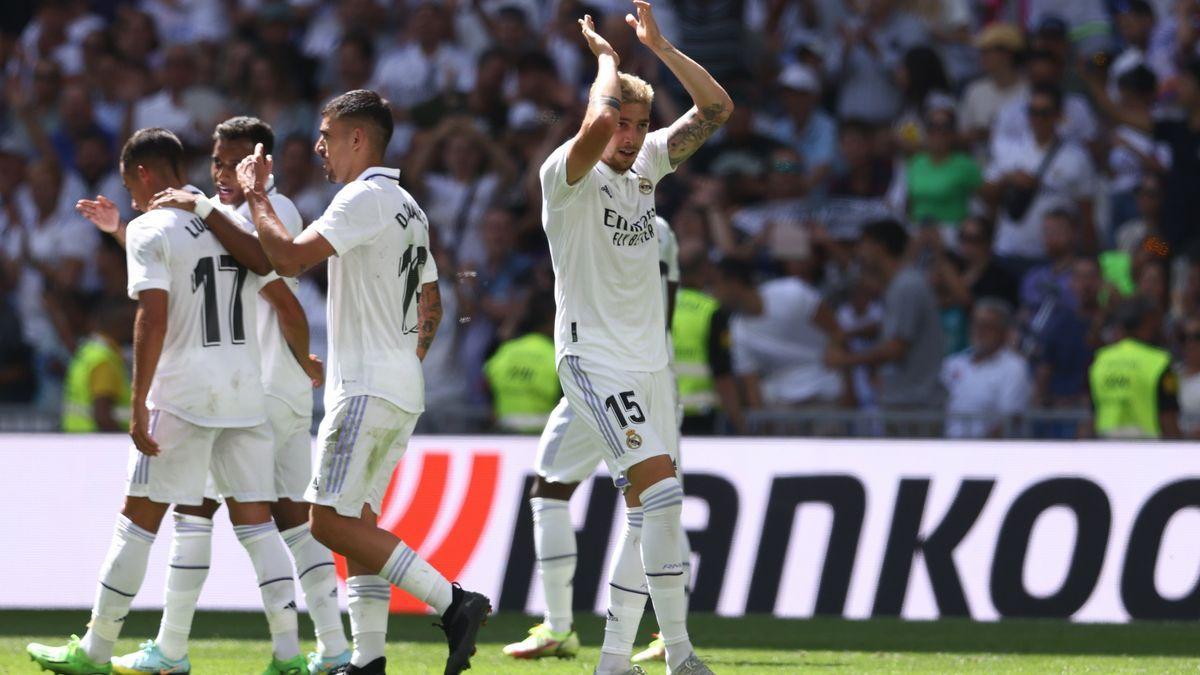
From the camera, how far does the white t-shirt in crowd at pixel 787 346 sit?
13875 mm

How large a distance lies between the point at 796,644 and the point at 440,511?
259cm

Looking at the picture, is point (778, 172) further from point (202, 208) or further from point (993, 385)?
point (202, 208)

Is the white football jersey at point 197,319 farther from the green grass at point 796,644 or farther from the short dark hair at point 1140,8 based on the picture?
the short dark hair at point 1140,8

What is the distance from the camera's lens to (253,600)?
37.3ft

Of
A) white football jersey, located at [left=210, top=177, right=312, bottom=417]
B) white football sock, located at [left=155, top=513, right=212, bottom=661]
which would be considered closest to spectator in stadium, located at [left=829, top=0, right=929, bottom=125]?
white football jersey, located at [left=210, top=177, right=312, bottom=417]

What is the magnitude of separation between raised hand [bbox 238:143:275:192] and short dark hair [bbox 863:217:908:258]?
7.57 meters

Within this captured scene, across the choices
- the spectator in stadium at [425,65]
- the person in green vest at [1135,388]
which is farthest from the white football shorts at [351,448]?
the spectator in stadium at [425,65]

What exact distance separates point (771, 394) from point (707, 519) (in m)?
2.77

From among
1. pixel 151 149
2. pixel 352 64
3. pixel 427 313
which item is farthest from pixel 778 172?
pixel 151 149

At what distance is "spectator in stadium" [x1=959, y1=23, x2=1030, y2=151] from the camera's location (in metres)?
15.3

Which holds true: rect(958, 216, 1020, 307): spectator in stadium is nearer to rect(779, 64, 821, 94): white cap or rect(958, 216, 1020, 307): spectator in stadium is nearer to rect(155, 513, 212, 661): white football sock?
rect(779, 64, 821, 94): white cap

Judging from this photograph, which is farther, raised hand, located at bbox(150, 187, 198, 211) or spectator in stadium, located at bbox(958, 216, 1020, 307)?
spectator in stadium, located at bbox(958, 216, 1020, 307)

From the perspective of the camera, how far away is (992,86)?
50.7ft

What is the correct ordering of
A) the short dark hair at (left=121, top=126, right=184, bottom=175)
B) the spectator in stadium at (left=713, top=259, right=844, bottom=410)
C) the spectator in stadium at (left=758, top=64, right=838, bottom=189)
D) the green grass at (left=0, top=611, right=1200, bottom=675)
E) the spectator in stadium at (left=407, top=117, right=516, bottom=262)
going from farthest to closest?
the spectator in stadium at (left=758, top=64, right=838, bottom=189) < the spectator in stadium at (left=407, top=117, right=516, bottom=262) < the spectator in stadium at (left=713, top=259, right=844, bottom=410) < the green grass at (left=0, top=611, right=1200, bottom=675) < the short dark hair at (left=121, top=126, right=184, bottom=175)
